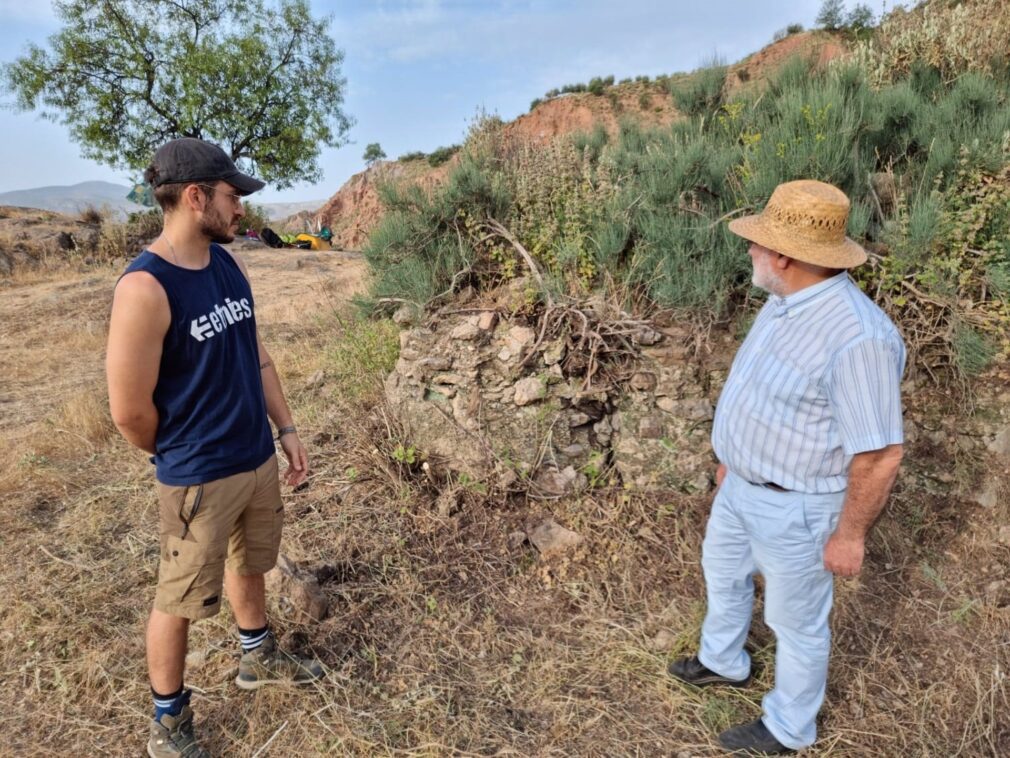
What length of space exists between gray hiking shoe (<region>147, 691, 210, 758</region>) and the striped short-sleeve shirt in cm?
204

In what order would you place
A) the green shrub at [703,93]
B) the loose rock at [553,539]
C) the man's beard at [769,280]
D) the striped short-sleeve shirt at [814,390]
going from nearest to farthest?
the striped short-sleeve shirt at [814,390] < the man's beard at [769,280] < the loose rock at [553,539] < the green shrub at [703,93]

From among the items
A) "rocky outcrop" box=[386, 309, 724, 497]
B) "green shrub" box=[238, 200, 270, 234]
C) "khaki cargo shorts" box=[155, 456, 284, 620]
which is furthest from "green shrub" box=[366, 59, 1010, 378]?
"green shrub" box=[238, 200, 270, 234]

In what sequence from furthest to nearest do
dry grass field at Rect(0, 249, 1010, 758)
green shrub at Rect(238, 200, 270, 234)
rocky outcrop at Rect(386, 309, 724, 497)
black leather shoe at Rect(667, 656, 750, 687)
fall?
green shrub at Rect(238, 200, 270, 234) < rocky outcrop at Rect(386, 309, 724, 497) < black leather shoe at Rect(667, 656, 750, 687) < dry grass field at Rect(0, 249, 1010, 758)

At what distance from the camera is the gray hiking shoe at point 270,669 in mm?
2389

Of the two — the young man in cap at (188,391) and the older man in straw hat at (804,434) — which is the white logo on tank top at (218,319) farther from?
the older man in straw hat at (804,434)

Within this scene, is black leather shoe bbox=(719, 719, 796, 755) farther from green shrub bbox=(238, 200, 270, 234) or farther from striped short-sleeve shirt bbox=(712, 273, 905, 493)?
Answer: green shrub bbox=(238, 200, 270, 234)

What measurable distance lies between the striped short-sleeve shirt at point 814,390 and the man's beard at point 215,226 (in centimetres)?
174

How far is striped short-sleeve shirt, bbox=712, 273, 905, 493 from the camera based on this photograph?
1600mm

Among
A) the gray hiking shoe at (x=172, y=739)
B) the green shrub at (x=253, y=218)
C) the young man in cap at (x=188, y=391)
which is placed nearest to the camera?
the young man in cap at (x=188, y=391)

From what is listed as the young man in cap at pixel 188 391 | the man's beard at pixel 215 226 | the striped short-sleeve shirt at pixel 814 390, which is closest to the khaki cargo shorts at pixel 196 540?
the young man in cap at pixel 188 391

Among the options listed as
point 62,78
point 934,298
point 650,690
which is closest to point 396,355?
point 650,690

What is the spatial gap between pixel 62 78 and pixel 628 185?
2021cm

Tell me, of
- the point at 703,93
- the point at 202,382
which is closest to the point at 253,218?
the point at 703,93

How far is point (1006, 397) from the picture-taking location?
311cm
